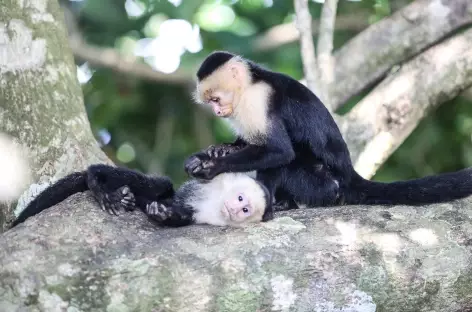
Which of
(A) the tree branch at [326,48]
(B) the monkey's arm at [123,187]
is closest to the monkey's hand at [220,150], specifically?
(B) the monkey's arm at [123,187]

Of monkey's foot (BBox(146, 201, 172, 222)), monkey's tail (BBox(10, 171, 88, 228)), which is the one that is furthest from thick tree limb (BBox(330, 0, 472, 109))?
monkey's tail (BBox(10, 171, 88, 228))

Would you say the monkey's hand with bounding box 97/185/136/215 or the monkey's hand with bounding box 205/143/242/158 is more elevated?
the monkey's hand with bounding box 97/185/136/215

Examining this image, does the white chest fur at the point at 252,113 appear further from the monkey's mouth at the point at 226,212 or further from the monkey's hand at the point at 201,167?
the monkey's mouth at the point at 226,212

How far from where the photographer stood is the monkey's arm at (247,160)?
3.20 m

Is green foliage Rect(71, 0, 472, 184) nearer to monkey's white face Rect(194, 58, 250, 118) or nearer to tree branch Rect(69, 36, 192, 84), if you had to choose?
tree branch Rect(69, 36, 192, 84)

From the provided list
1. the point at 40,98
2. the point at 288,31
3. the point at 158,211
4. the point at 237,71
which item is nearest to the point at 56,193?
the point at 158,211

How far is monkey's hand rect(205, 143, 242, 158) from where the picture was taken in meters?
3.32

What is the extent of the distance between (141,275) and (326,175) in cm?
144

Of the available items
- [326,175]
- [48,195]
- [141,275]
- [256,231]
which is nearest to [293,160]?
[326,175]

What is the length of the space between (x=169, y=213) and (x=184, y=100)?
3111mm

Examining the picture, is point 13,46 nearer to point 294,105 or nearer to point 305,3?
point 294,105

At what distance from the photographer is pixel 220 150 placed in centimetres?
339

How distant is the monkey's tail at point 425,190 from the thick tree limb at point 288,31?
2028 mm

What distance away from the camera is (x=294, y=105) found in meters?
3.38
